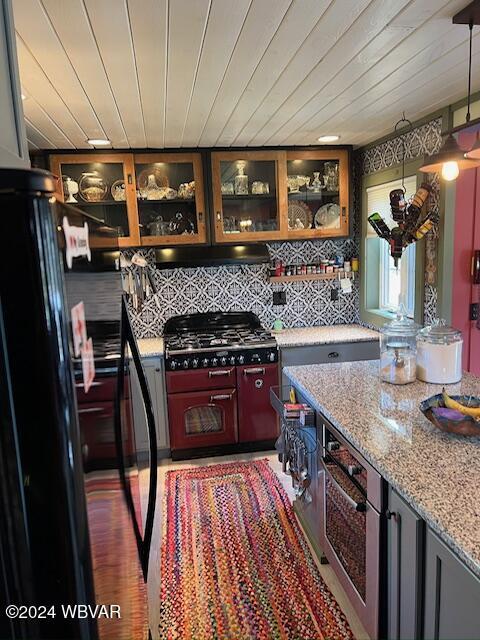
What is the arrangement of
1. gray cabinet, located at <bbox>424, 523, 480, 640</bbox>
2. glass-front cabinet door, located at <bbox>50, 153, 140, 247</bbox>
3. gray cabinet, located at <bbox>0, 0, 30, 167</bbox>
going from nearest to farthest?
1. gray cabinet, located at <bbox>0, 0, 30, 167</bbox>
2. gray cabinet, located at <bbox>424, 523, 480, 640</bbox>
3. glass-front cabinet door, located at <bbox>50, 153, 140, 247</bbox>

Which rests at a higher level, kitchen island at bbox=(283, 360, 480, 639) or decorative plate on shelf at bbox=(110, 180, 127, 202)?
decorative plate on shelf at bbox=(110, 180, 127, 202)

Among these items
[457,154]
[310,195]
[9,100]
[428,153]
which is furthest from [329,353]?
[9,100]

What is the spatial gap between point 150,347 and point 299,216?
164 cm

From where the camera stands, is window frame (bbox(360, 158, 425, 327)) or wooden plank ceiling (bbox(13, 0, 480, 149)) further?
window frame (bbox(360, 158, 425, 327))

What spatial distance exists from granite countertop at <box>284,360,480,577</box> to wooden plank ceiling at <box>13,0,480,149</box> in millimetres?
1460

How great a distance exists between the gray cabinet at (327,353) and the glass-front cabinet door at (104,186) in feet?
4.87

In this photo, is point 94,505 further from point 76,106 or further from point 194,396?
point 194,396

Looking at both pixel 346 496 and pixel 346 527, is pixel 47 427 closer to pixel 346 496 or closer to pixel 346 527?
pixel 346 496

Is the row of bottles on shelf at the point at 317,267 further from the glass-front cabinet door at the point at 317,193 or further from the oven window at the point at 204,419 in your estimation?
the oven window at the point at 204,419

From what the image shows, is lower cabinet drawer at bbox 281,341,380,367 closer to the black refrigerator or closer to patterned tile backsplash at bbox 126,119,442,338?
patterned tile backsplash at bbox 126,119,442,338

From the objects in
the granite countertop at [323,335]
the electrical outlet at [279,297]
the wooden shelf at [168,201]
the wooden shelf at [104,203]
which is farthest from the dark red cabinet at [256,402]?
the wooden shelf at [104,203]

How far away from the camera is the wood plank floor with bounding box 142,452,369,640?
1.83m

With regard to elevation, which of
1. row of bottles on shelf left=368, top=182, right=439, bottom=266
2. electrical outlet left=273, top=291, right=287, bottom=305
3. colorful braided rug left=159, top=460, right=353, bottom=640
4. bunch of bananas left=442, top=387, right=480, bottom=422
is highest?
row of bottles on shelf left=368, top=182, right=439, bottom=266

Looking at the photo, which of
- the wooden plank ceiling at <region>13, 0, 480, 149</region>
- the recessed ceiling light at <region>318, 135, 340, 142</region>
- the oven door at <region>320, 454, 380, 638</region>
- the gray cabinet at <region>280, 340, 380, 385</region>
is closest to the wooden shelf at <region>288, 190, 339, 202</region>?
the recessed ceiling light at <region>318, 135, 340, 142</region>
